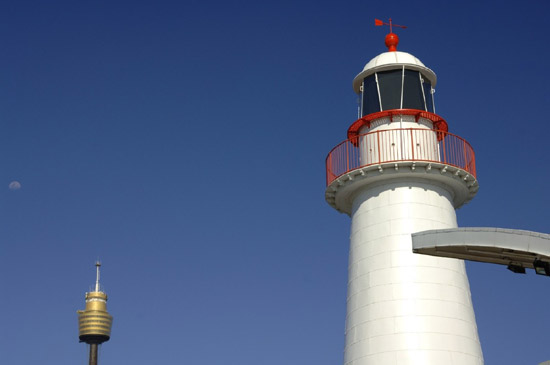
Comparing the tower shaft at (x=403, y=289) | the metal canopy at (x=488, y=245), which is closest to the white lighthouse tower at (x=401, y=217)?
the tower shaft at (x=403, y=289)

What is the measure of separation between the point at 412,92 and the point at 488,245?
48.4 ft

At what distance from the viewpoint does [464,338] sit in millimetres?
29141

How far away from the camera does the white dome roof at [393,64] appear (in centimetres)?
3334

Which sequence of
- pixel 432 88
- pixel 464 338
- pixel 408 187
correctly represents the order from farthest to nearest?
pixel 432 88
pixel 408 187
pixel 464 338

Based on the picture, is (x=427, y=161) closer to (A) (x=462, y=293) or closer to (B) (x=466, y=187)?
(B) (x=466, y=187)

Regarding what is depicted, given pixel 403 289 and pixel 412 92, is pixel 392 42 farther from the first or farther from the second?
pixel 403 289

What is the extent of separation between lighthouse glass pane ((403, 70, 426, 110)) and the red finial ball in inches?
68.9

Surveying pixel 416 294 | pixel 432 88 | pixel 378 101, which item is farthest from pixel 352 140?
pixel 416 294

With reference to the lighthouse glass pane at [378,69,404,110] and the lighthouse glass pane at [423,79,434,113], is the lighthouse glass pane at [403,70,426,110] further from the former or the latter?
the lighthouse glass pane at [423,79,434,113]

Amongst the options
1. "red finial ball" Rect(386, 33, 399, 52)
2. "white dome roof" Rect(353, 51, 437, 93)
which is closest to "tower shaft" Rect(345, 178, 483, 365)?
"white dome roof" Rect(353, 51, 437, 93)

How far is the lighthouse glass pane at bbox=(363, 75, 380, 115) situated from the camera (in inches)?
1305

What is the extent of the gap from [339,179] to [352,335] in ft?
Result: 18.0

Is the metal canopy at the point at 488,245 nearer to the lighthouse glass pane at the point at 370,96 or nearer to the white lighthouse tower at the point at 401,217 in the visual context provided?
the white lighthouse tower at the point at 401,217

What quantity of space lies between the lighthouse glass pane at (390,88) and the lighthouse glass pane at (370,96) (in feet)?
0.81
